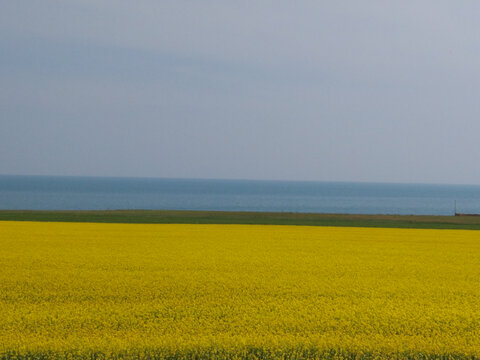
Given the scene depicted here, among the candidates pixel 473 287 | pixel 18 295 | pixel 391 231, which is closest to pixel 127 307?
pixel 18 295

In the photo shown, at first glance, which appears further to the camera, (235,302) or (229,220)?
(229,220)

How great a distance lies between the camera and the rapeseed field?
Result: 28.3 feet

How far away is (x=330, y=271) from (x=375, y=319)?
5.10 metres

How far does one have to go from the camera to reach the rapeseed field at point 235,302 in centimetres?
863

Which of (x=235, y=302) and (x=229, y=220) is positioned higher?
(x=235, y=302)

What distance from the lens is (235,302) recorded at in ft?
37.7

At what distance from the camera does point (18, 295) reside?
462 inches

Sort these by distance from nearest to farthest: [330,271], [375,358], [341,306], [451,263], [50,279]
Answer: [375,358] < [341,306] < [50,279] < [330,271] < [451,263]

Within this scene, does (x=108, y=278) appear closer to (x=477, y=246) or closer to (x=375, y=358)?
(x=375, y=358)

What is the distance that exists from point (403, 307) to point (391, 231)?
20519 millimetres

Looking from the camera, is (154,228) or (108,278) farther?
(154,228)

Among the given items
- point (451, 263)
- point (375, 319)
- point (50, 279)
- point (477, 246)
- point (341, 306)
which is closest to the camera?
point (375, 319)

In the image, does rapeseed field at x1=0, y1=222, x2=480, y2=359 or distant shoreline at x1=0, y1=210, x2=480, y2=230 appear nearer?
rapeseed field at x1=0, y1=222, x2=480, y2=359

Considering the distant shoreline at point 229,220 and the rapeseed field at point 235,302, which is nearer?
the rapeseed field at point 235,302
